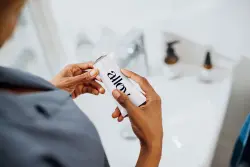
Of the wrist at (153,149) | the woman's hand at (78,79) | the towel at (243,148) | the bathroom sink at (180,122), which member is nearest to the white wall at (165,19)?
the bathroom sink at (180,122)

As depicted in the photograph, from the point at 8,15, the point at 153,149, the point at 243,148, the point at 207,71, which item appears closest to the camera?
the point at 8,15

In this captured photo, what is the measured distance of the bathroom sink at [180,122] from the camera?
76 cm

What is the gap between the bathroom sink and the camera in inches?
29.9

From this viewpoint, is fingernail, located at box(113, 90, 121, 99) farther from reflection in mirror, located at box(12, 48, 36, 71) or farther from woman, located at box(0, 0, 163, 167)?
reflection in mirror, located at box(12, 48, 36, 71)

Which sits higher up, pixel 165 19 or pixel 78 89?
pixel 165 19

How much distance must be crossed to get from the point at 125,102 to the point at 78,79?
139mm

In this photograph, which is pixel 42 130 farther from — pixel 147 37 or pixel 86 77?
pixel 147 37

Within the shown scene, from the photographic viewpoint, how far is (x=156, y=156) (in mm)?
539

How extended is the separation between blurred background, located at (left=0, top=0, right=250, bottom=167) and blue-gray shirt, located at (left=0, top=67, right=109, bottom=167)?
0.54 m

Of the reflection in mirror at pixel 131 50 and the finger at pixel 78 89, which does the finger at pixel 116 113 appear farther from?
the reflection in mirror at pixel 131 50

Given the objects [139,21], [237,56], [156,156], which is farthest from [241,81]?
[156,156]

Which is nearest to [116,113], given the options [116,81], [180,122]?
[116,81]

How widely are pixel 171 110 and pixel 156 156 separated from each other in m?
0.38

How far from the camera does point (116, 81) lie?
1.98 ft
